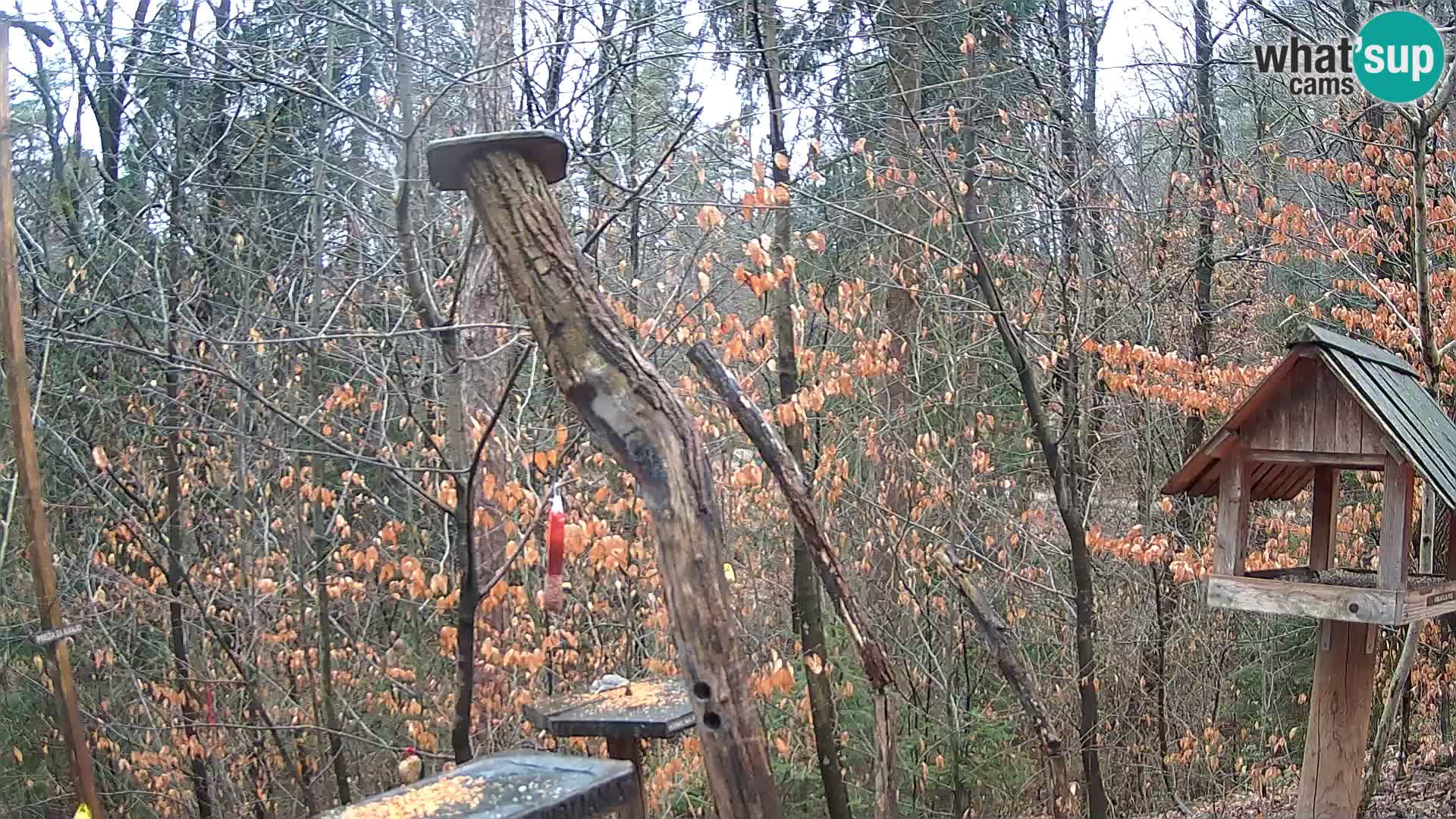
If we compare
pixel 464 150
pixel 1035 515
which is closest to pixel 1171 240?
pixel 1035 515

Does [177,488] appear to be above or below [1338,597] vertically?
above

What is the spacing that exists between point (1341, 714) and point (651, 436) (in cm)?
276

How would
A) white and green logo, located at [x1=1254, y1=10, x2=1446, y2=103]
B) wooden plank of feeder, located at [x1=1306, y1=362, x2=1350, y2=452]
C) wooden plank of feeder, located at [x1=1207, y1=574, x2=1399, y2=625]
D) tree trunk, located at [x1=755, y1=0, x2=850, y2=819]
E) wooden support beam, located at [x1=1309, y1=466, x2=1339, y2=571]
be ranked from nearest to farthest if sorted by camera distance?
1. wooden plank of feeder, located at [x1=1207, y1=574, x2=1399, y2=625]
2. wooden plank of feeder, located at [x1=1306, y1=362, x2=1350, y2=452]
3. wooden support beam, located at [x1=1309, y1=466, x2=1339, y2=571]
4. white and green logo, located at [x1=1254, y1=10, x2=1446, y2=103]
5. tree trunk, located at [x1=755, y1=0, x2=850, y2=819]

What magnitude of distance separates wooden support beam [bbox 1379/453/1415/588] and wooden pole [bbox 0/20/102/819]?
201 inches

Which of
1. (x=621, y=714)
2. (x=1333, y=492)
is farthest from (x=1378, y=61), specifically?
(x=621, y=714)

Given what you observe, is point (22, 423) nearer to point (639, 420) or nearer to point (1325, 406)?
point (639, 420)

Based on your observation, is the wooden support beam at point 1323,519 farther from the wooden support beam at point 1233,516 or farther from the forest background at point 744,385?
the forest background at point 744,385

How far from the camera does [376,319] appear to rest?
8211 millimetres

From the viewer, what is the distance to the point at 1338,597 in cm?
376

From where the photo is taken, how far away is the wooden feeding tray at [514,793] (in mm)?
2867

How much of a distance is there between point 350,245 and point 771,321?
109 inches

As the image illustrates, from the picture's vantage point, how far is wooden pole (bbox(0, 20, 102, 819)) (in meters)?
4.70

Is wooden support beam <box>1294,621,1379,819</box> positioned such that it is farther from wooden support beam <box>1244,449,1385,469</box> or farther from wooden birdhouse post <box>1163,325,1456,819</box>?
wooden support beam <box>1244,449,1385,469</box>

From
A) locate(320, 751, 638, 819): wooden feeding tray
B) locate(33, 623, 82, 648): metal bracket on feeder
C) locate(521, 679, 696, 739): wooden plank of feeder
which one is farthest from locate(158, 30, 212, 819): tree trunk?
locate(320, 751, 638, 819): wooden feeding tray
